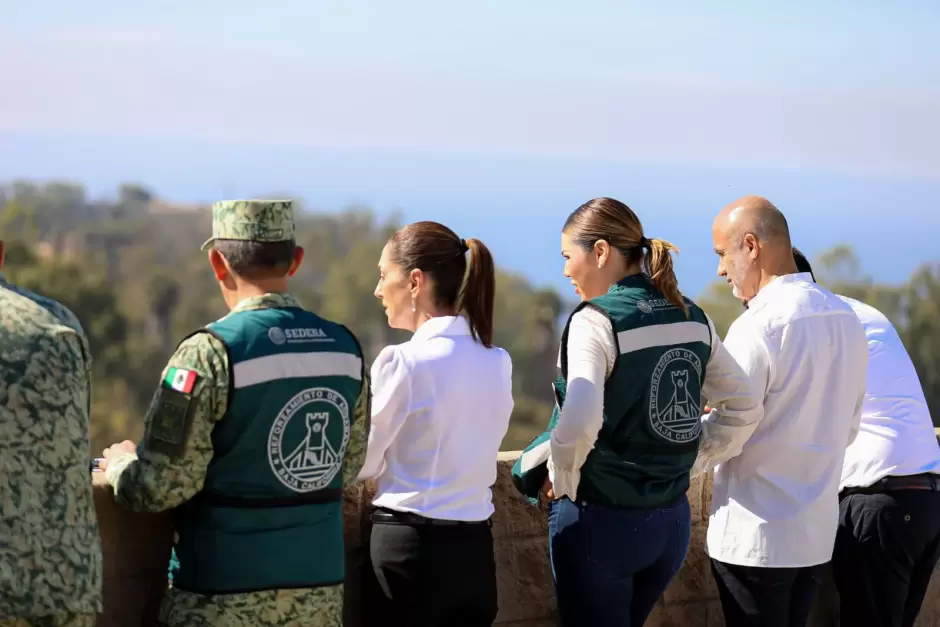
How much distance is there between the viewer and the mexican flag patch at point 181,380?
8.29 ft

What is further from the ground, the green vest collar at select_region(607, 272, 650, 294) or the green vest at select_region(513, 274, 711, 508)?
the green vest collar at select_region(607, 272, 650, 294)


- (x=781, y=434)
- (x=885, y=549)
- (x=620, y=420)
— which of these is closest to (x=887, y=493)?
(x=885, y=549)

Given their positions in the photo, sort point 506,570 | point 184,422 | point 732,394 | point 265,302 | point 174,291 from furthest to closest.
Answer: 1. point 174,291
2. point 506,570
3. point 732,394
4. point 265,302
5. point 184,422

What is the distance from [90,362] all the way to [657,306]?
1.31 meters

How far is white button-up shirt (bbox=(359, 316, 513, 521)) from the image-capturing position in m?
2.97

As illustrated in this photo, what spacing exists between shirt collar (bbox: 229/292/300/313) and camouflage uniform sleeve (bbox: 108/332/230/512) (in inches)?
4.2

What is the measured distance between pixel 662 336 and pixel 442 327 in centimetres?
51

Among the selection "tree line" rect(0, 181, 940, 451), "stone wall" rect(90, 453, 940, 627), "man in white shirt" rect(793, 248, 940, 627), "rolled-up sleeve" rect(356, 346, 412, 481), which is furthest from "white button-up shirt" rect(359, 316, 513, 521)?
"tree line" rect(0, 181, 940, 451)

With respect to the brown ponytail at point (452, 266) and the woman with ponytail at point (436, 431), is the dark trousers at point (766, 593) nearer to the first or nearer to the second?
the woman with ponytail at point (436, 431)

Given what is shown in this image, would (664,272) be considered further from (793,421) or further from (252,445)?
(252,445)

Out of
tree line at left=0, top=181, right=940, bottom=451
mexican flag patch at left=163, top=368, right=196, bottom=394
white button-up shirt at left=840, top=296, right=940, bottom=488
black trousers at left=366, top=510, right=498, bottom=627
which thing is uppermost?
A: mexican flag patch at left=163, top=368, right=196, bottom=394

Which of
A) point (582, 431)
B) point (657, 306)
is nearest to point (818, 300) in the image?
point (657, 306)

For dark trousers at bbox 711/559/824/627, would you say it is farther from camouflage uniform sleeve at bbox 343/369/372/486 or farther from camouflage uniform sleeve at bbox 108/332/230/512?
camouflage uniform sleeve at bbox 108/332/230/512

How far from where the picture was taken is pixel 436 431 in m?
2.98
